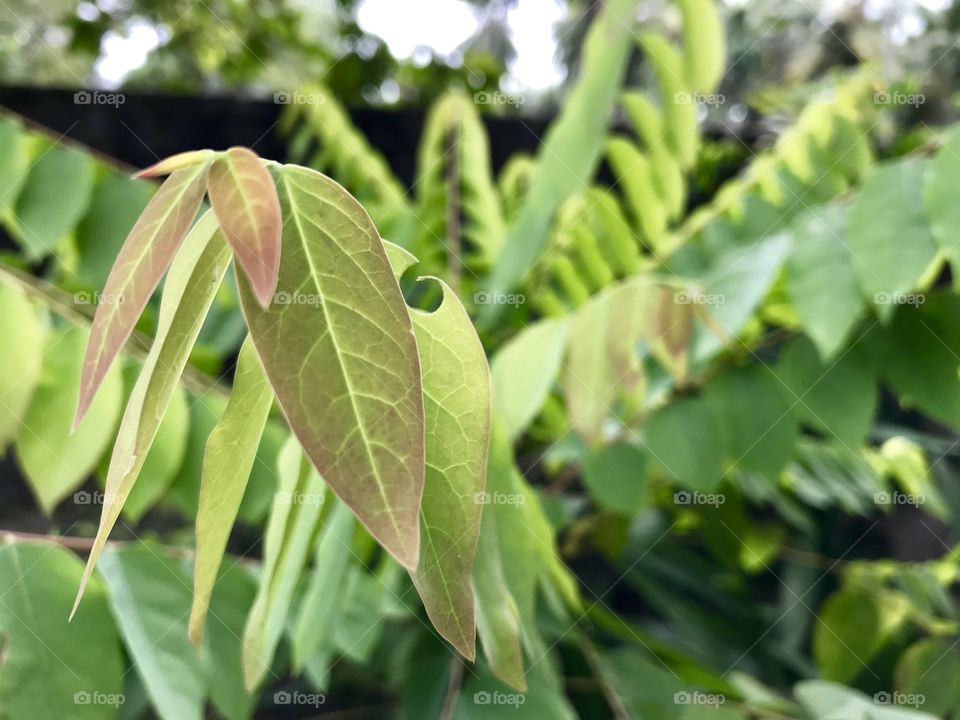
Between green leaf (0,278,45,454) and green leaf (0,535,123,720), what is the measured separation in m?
0.08

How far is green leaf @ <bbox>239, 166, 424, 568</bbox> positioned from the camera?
0.16 metres

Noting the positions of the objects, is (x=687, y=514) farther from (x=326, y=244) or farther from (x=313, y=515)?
(x=326, y=244)

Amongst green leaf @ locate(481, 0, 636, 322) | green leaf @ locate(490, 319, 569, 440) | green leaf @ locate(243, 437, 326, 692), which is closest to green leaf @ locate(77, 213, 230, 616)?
green leaf @ locate(243, 437, 326, 692)

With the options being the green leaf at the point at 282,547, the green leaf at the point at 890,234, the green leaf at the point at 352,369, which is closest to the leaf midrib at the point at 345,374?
the green leaf at the point at 352,369

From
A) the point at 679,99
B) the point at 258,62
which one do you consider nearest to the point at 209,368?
the point at 679,99

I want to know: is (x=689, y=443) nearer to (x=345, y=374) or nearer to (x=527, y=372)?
(x=527, y=372)

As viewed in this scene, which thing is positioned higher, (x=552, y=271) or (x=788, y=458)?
(x=552, y=271)

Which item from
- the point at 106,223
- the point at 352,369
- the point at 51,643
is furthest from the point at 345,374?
the point at 106,223

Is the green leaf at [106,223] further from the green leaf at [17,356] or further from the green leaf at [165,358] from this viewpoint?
the green leaf at [165,358]

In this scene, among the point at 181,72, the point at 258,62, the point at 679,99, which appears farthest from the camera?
the point at 181,72

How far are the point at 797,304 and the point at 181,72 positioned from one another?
5.34ft

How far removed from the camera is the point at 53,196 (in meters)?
0.53

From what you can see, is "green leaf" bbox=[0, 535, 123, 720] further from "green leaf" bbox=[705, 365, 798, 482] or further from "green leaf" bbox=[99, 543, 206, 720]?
"green leaf" bbox=[705, 365, 798, 482]

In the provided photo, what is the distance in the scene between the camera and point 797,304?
456 mm
